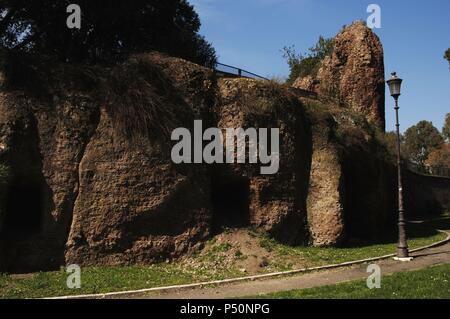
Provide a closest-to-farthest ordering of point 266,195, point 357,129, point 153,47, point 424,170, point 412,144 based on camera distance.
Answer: point 266,195 < point 357,129 < point 153,47 < point 424,170 < point 412,144

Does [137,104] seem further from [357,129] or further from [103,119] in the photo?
[357,129]

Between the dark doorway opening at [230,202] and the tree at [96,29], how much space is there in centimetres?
850

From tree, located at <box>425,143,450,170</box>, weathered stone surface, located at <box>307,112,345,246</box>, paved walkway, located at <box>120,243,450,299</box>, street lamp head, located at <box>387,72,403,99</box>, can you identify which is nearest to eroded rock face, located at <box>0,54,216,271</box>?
paved walkway, located at <box>120,243,450,299</box>

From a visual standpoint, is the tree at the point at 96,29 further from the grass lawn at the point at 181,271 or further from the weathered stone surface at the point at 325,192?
the grass lawn at the point at 181,271

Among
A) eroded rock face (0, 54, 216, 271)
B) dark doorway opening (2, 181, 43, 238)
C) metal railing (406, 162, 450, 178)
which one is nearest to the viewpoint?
eroded rock face (0, 54, 216, 271)

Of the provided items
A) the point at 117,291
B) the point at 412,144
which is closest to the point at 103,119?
the point at 117,291

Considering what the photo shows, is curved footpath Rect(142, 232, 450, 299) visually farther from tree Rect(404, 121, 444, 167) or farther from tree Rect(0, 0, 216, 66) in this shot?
tree Rect(404, 121, 444, 167)

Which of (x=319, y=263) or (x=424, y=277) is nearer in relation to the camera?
(x=424, y=277)

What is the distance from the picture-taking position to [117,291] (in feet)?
40.3

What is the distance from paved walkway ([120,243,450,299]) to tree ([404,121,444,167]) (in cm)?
8016

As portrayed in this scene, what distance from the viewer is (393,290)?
10.4 metres

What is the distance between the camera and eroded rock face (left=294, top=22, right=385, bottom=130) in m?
30.1

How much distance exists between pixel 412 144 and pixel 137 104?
8641cm

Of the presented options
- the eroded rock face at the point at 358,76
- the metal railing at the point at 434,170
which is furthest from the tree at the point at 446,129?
the eroded rock face at the point at 358,76
